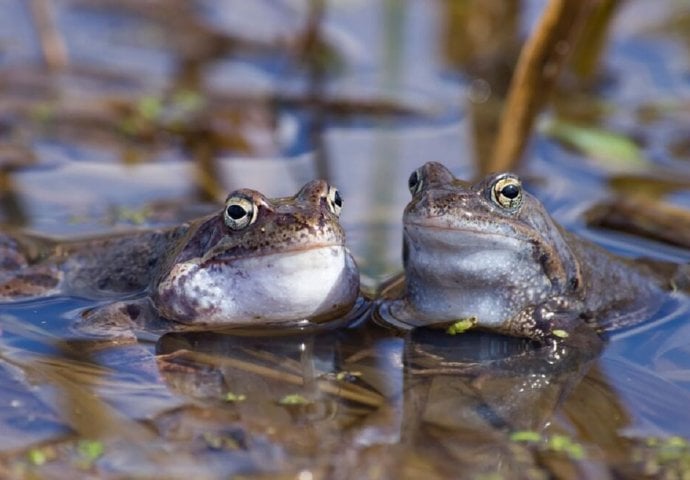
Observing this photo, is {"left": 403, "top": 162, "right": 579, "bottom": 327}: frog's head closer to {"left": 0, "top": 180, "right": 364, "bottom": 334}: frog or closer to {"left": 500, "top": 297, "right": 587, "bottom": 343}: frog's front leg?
{"left": 500, "top": 297, "right": 587, "bottom": 343}: frog's front leg

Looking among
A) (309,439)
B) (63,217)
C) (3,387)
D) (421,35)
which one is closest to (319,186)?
(309,439)

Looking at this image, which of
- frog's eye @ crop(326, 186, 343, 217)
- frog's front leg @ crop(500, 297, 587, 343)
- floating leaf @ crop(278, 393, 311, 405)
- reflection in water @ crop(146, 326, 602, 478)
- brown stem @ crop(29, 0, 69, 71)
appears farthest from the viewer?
brown stem @ crop(29, 0, 69, 71)

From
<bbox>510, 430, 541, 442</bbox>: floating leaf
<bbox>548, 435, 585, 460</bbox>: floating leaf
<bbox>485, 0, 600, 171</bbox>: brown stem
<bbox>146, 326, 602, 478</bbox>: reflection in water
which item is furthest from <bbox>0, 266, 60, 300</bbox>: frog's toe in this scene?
<bbox>485, 0, 600, 171</bbox>: brown stem

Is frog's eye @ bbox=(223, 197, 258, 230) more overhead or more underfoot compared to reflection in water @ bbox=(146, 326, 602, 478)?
more overhead

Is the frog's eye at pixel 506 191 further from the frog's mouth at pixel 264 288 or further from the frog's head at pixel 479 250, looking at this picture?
the frog's mouth at pixel 264 288

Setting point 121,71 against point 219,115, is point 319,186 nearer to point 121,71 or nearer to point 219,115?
point 219,115

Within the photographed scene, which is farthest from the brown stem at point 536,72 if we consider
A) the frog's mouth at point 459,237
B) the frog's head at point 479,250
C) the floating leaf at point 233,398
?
the floating leaf at point 233,398
